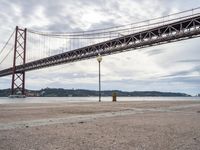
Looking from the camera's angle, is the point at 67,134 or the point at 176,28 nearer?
the point at 67,134

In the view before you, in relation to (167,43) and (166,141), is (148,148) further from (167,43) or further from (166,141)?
(167,43)

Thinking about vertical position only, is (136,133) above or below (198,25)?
below

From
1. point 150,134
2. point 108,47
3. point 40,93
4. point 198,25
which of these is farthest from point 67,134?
point 40,93

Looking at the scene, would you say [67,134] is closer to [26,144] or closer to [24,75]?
[26,144]

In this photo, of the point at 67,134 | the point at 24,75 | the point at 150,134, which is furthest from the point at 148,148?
the point at 24,75

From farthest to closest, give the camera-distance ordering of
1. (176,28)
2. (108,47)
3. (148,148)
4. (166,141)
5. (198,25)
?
(108,47)
(176,28)
(198,25)
(166,141)
(148,148)

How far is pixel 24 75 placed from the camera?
6562 centimetres

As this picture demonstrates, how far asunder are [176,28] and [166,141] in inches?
1562

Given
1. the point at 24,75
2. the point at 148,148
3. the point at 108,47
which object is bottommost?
the point at 148,148

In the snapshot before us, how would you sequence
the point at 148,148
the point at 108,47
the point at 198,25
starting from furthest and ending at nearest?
the point at 108,47
the point at 198,25
the point at 148,148

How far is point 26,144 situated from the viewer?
3.92 meters

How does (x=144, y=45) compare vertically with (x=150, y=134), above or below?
above

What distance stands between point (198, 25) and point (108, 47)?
18763 mm

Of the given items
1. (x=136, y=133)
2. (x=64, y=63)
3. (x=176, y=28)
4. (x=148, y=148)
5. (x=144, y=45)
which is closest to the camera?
(x=148, y=148)
